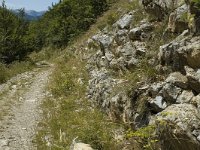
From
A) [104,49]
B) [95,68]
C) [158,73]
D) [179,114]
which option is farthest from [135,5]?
[179,114]

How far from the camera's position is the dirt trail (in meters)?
10.8

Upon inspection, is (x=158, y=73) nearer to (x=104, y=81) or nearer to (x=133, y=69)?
(x=133, y=69)

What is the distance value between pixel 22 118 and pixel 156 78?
6141 mm

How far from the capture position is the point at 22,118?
1368 cm

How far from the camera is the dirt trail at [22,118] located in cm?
1079

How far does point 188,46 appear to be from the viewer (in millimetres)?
8547

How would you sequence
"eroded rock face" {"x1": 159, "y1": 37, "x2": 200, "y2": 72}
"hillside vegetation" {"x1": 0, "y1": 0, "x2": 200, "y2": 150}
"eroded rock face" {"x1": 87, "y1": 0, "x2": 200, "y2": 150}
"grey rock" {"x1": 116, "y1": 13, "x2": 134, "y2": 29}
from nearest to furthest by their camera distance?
"eroded rock face" {"x1": 87, "y1": 0, "x2": 200, "y2": 150} < "hillside vegetation" {"x1": 0, "y1": 0, "x2": 200, "y2": 150} < "eroded rock face" {"x1": 159, "y1": 37, "x2": 200, "y2": 72} < "grey rock" {"x1": 116, "y1": 13, "x2": 134, "y2": 29}

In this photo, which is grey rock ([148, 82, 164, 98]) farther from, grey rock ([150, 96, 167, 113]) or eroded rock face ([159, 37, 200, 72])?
eroded rock face ([159, 37, 200, 72])

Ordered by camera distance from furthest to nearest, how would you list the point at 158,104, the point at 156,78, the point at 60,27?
the point at 60,27 < the point at 156,78 < the point at 158,104

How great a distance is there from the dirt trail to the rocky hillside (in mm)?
2569

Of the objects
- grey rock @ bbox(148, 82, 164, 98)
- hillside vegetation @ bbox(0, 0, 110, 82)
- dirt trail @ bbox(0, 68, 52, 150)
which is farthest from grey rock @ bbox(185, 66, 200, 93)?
hillside vegetation @ bbox(0, 0, 110, 82)

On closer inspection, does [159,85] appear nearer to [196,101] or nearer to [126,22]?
[196,101]

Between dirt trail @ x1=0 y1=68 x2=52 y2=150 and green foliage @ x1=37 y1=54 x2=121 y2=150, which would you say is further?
dirt trail @ x1=0 y1=68 x2=52 y2=150

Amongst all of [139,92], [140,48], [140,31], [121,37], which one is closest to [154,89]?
[139,92]
